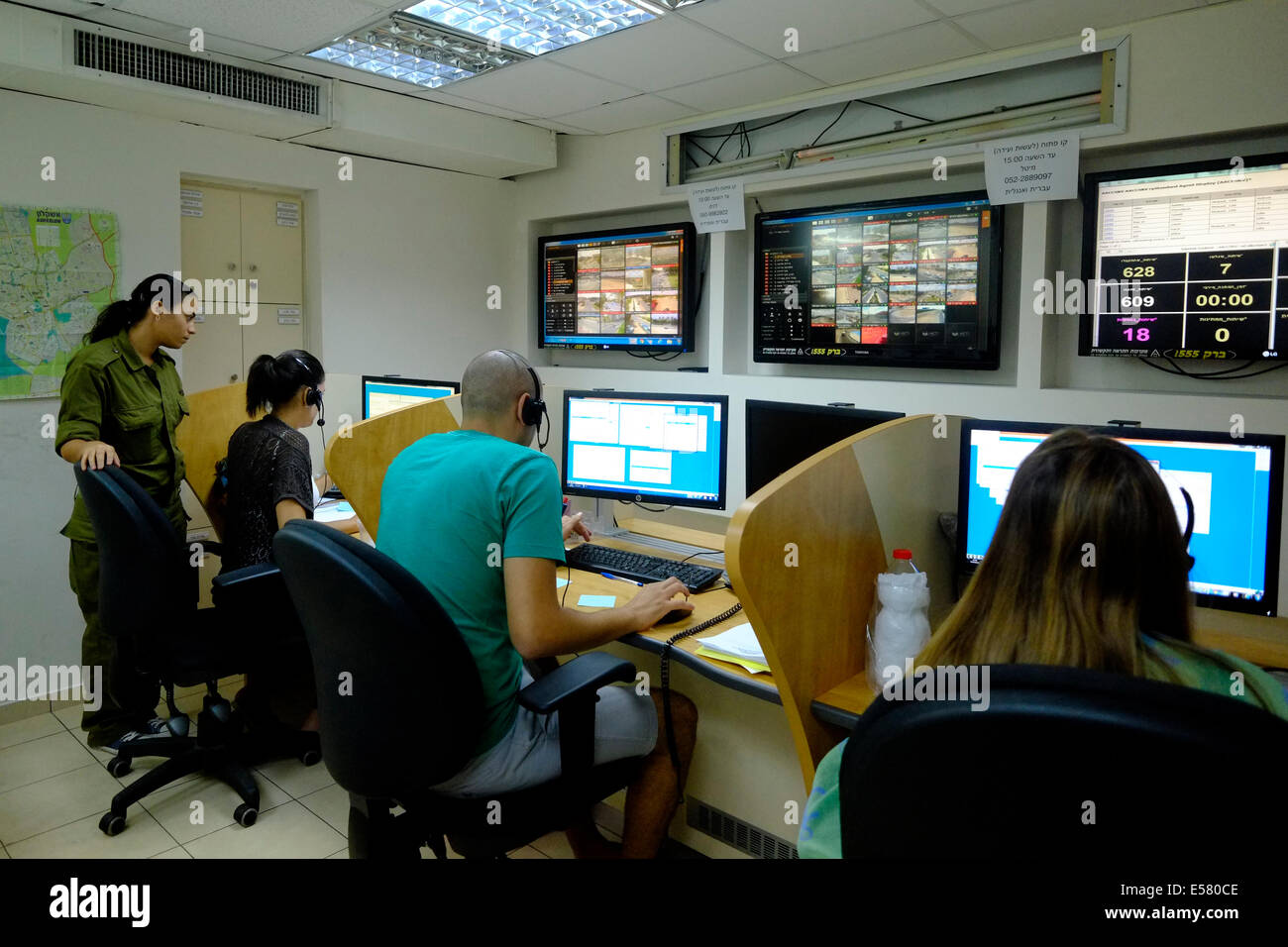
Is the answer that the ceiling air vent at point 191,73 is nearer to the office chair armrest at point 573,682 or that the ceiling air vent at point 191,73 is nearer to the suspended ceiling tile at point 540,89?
the suspended ceiling tile at point 540,89

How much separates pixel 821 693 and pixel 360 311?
3.60 metres

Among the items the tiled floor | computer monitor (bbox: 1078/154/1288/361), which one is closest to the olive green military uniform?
the tiled floor

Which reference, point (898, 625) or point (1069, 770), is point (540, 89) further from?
point (1069, 770)

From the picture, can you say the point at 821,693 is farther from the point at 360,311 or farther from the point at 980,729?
the point at 360,311

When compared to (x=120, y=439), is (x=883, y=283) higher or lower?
higher

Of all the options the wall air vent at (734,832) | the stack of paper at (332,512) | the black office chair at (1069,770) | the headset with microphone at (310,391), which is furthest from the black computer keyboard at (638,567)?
the black office chair at (1069,770)

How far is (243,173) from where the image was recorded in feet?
13.0

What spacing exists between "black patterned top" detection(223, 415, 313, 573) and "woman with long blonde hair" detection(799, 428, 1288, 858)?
202 cm

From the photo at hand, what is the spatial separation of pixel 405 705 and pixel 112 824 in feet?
5.43

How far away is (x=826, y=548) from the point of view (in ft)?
5.37

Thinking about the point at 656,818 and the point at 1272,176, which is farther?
the point at 1272,176

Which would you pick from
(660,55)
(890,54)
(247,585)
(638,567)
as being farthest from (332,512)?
(890,54)

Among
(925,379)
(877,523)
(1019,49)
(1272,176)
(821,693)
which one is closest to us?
(821,693)
